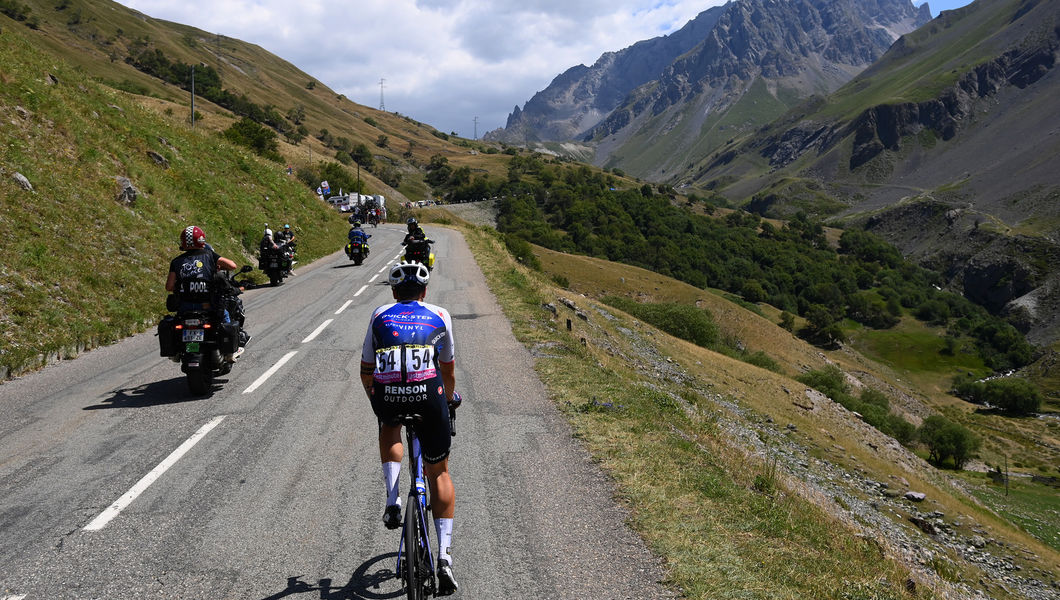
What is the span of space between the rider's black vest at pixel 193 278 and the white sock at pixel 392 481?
6.14m

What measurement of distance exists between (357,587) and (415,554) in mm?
929

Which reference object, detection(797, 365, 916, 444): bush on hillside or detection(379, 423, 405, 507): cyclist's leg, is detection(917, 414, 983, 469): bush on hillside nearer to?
detection(797, 365, 916, 444): bush on hillside

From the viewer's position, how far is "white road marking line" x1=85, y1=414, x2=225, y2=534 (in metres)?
5.09

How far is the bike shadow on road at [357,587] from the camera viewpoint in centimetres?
421

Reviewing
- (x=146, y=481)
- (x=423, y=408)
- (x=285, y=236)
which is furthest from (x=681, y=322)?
(x=423, y=408)

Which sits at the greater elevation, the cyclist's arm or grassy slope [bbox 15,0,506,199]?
grassy slope [bbox 15,0,506,199]

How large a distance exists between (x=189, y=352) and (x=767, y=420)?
2168 cm

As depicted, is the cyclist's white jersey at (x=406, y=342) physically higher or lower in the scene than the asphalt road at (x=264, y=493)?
higher

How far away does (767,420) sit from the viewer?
24.1 meters

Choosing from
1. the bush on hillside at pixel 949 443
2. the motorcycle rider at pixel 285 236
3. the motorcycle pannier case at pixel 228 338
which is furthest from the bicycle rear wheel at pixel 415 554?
the bush on hillside at pixel 949 443

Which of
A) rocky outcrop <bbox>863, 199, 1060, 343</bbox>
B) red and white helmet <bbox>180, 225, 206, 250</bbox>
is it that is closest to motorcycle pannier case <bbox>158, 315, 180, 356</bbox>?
red and white helmet <bbox>180, 225, 206, 250</bbox>

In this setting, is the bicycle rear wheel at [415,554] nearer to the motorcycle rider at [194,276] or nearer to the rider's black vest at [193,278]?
the motorcycle rider at [194,276]

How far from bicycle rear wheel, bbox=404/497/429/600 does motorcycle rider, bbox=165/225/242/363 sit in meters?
6.34

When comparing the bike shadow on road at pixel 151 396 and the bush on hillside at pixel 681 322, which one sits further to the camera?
the bush on hillside at pixel 681 322
